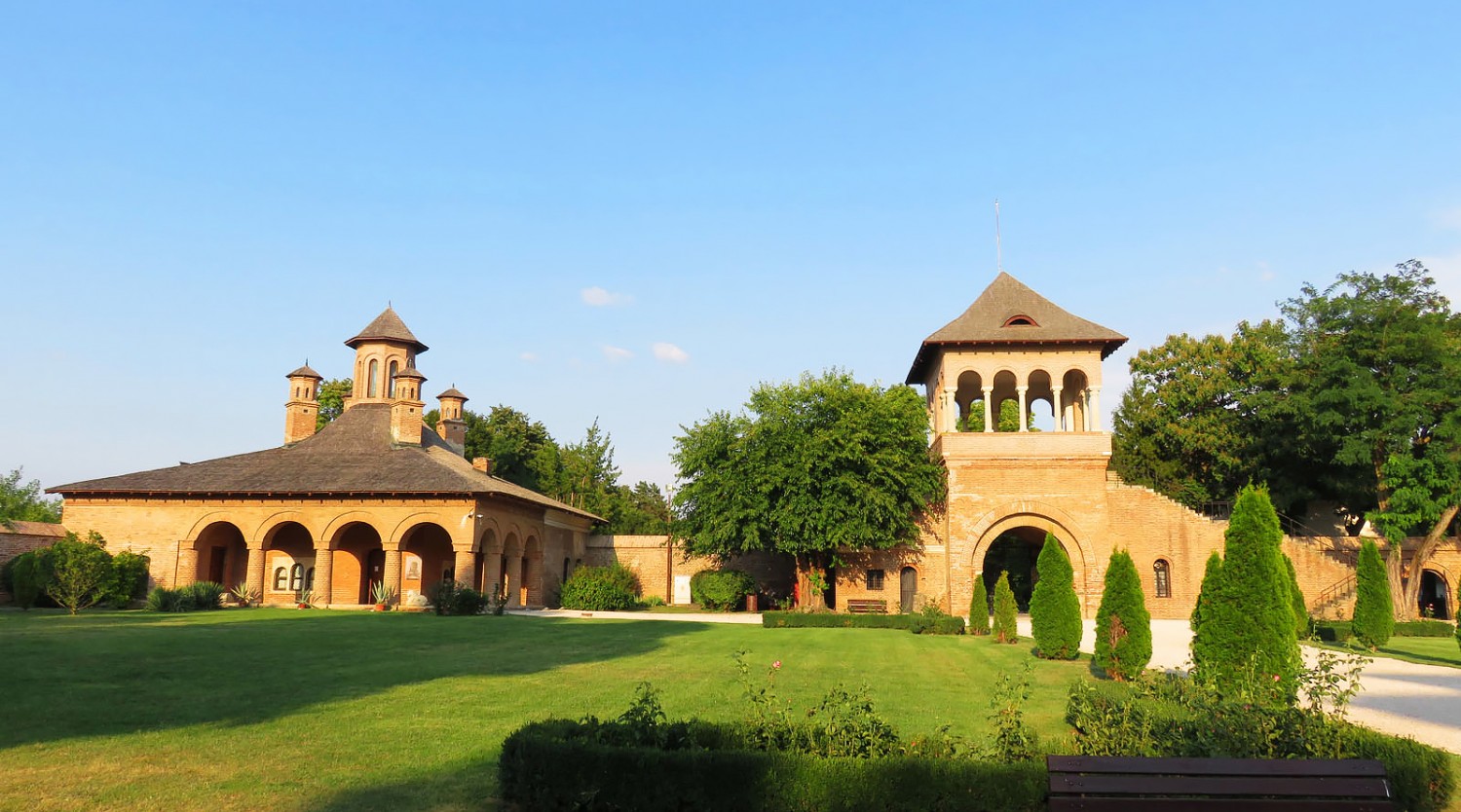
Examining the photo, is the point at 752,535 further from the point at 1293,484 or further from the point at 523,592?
the point at 1293,484

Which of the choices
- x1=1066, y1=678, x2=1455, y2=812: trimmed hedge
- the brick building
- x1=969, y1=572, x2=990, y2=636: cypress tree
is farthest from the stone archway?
x1=1066, y1=678, x2=1455, y2=812: trimmed hedge

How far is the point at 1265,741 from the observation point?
7141 mm

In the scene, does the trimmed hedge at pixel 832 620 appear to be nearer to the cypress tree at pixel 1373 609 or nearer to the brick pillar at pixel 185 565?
the cypress tree at pixel 1373 609

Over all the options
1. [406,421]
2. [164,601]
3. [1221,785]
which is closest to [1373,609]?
[1221,785]

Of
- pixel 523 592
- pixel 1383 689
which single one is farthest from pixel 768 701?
pixel 523 592

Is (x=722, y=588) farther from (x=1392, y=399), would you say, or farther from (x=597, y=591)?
(x=1392, y=399)

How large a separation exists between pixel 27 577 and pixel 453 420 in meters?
20.0

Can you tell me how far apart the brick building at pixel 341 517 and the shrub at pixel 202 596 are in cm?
148

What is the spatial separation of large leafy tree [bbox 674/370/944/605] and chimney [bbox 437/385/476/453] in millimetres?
16323

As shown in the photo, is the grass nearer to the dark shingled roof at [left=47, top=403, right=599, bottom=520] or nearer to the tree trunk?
the tree trunk

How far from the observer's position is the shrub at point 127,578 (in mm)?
29734

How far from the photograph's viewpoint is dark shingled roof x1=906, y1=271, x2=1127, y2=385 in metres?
32.6

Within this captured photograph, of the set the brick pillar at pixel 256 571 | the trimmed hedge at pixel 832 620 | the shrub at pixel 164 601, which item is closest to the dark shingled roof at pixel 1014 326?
the trimmed hedge at pixel 832 620

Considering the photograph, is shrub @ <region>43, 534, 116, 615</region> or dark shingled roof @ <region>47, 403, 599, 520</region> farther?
dark shingled roof @ <region>47, 403, 599, 520</region>
